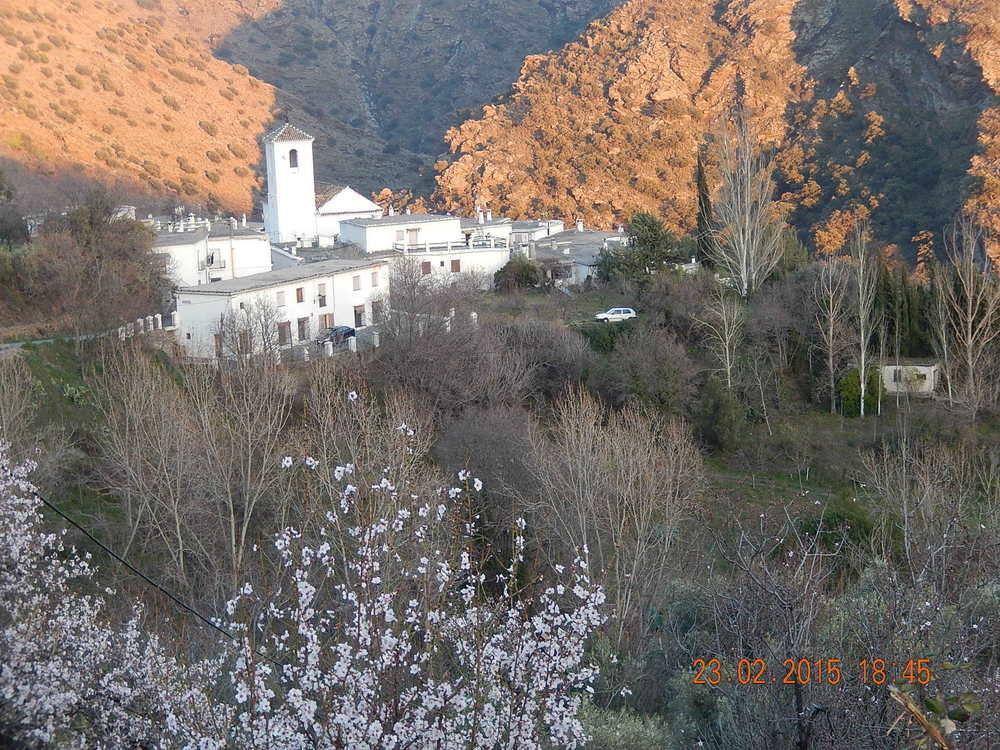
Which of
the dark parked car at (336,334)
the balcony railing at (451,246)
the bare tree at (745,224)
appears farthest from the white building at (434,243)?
the bare tree at (745,224)

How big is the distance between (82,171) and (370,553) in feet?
156

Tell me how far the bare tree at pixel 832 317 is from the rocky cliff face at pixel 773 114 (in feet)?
57.7

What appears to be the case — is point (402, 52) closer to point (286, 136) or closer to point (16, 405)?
point (286, 136)

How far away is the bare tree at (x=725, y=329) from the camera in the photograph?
2520 cm

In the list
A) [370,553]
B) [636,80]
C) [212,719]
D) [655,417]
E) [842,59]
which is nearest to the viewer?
[212,719]

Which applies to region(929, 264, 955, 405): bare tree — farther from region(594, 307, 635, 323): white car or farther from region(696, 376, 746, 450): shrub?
region(594, 307, 635, 323): white car

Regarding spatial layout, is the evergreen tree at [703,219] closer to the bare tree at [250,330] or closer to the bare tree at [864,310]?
the bare tree at [864,310]

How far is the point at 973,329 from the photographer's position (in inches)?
957

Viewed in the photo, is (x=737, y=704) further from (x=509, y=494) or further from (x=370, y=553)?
A: (x=509, y=494)

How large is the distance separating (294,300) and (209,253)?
6019 millimetres

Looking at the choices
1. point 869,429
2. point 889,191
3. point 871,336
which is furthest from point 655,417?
point 889,191

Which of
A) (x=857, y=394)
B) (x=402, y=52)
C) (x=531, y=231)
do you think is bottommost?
(x=857, y=394)

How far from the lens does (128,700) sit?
5.88 meters

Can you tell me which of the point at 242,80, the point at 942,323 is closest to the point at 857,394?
the point at 942,323
